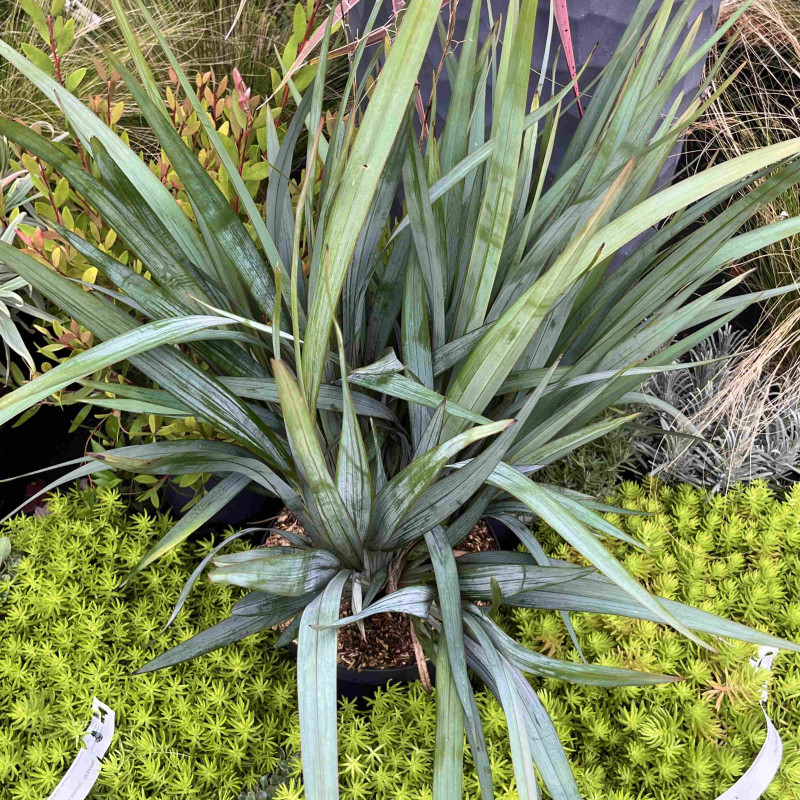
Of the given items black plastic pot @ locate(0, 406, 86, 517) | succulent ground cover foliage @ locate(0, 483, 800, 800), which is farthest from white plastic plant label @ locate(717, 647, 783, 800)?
black plastic pot @ locate(0, 406, 86, 517)

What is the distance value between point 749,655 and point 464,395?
19.3 inches

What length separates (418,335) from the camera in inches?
24.3

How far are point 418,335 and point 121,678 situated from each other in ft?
1.66

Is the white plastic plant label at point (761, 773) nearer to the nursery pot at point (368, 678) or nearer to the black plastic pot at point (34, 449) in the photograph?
the nursery pot at point (368, 678)

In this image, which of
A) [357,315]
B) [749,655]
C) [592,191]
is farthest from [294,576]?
[749,655]

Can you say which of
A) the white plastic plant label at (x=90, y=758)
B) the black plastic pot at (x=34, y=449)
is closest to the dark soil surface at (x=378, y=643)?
the white plastic plant label at (x=90, y=758)

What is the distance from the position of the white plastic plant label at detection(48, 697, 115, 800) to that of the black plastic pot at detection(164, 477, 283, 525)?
0.33 meters

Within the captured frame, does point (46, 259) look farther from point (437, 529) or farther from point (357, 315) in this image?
point (437, 529)

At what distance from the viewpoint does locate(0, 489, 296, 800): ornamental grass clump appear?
699mm

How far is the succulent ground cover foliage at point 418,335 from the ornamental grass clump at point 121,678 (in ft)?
0.43

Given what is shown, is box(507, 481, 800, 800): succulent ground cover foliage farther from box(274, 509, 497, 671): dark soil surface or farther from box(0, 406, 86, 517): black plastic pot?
box(0, 406, 86, 517): black plastic pot

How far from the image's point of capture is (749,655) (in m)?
0.77

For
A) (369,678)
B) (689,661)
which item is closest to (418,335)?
(369,678)

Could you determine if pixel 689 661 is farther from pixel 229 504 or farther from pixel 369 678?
pixel 229 504
